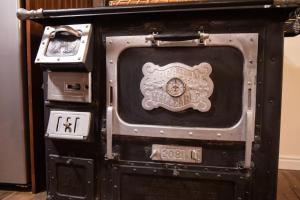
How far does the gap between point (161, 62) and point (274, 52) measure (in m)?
0.41

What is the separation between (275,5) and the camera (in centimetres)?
93

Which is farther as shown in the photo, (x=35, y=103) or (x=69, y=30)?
(x=35, y=103)

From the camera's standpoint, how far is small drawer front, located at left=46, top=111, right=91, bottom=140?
3.61 feet

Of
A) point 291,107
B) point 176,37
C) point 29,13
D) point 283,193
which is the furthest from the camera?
point 291,107

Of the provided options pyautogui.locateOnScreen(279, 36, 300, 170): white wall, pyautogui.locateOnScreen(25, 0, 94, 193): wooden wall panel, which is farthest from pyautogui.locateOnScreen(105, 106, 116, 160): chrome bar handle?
pyautogui.locateOnScreen(279, 36, 300, 170): white wall

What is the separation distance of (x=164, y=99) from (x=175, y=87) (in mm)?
64

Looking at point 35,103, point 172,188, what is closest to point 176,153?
point 172,188

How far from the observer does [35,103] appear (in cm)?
159

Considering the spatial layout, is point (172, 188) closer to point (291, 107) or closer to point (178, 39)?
point (178, 39)

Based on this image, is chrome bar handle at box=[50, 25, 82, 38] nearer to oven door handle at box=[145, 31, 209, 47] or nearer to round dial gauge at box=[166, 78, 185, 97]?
oven door handle at box=[145, 31, 209, 47]

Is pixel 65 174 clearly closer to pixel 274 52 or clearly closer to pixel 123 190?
pixel 123 190

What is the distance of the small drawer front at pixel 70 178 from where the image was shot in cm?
115

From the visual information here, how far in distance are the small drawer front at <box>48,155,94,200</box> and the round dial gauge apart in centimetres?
44

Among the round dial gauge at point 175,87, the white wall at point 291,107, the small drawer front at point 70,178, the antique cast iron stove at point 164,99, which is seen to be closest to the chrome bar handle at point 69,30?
the antique cast iron stove at point 164,99
